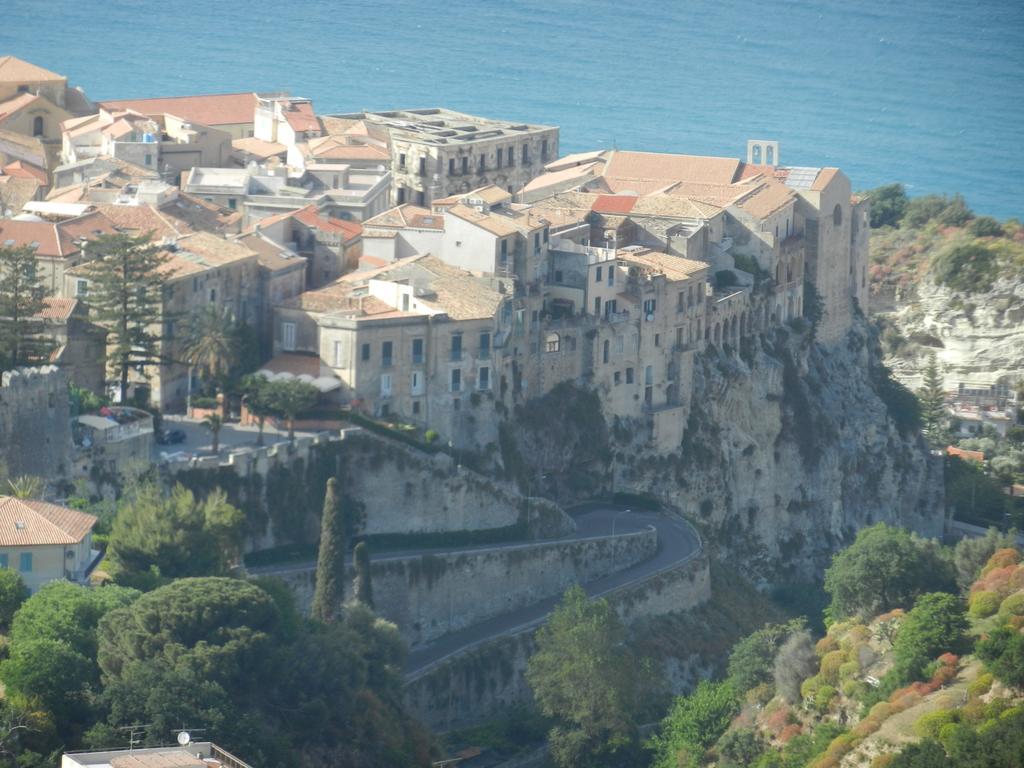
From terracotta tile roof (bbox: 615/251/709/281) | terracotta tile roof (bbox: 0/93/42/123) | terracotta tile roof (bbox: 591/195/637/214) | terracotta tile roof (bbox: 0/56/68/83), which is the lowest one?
terracotta tile roof (bbox: 615/251/709/281)

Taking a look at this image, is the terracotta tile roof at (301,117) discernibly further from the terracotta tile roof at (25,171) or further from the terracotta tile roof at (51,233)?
the terracotta tile roof at (51,233)

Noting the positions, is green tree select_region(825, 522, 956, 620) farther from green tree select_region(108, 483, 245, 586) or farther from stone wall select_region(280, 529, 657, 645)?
green tree select_region(108, 483, 245, 586)

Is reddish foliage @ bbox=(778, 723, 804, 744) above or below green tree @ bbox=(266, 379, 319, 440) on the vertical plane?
below

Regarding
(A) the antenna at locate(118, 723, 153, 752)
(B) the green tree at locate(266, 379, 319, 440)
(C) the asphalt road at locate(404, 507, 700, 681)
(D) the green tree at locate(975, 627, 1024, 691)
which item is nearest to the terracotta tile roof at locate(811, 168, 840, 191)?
(C) the asphalt road at locate(404, 507, 700, 681)

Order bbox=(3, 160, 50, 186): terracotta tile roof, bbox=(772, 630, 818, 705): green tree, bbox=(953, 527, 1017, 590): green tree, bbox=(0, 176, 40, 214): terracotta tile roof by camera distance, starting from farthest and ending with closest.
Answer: bbox=(3, 160, 50, 186): terracotta tile roof, bbox=(0, 176, 40, 214): terracotta tile roof, bbox=(953, 527, 1017, 590): green tree, bbox=(772, 630, 818, 705): green tree

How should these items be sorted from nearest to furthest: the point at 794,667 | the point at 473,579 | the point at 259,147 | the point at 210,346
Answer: the point at 794,667
the point at 210,346
the point at 473,579
the point at 259,147

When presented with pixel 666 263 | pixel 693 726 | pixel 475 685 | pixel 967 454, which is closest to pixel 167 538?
pixel 475 685

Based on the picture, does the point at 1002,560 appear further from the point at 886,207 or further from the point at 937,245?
the point at 886,207
